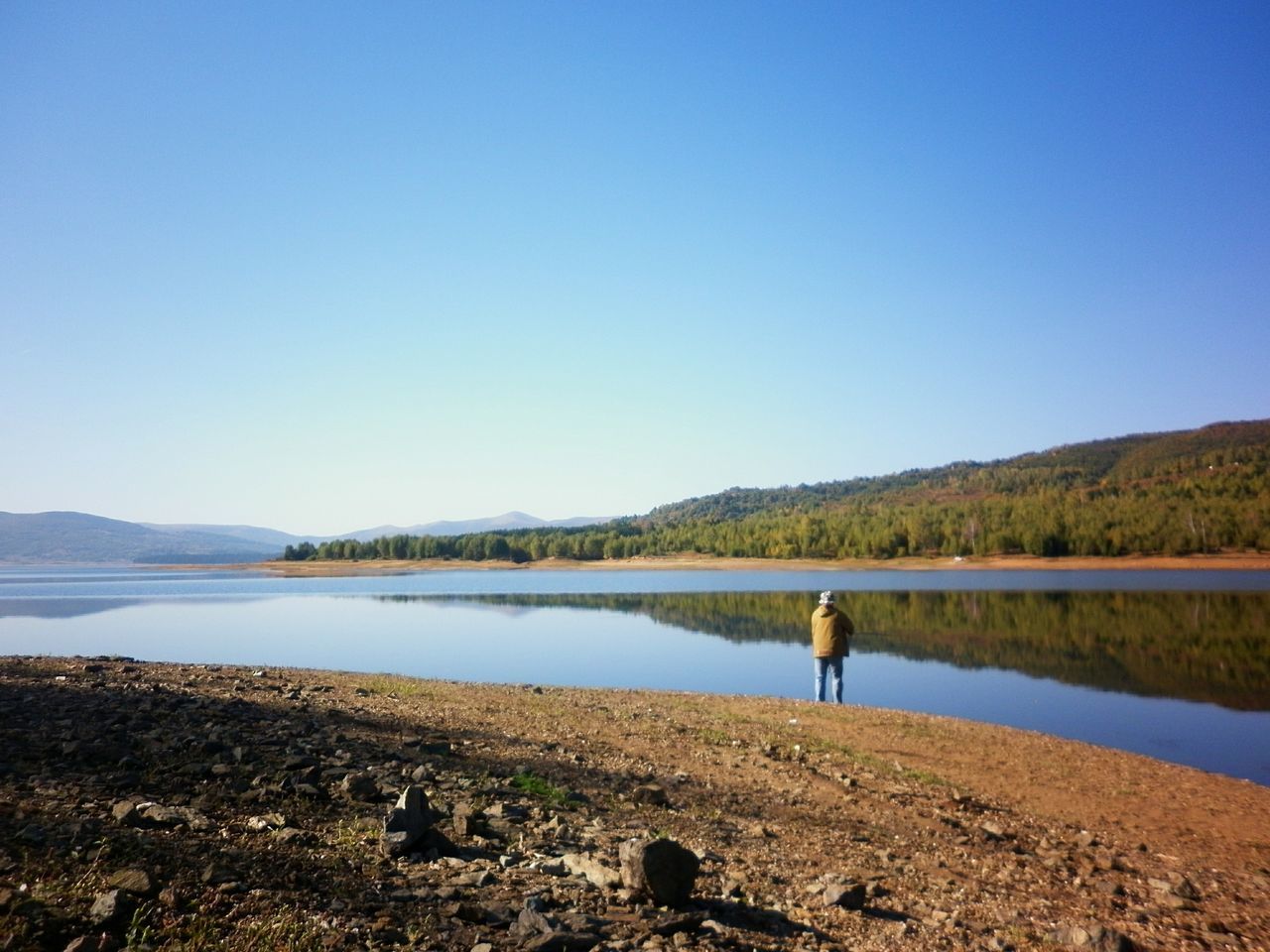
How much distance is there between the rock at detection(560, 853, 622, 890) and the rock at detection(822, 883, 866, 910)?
140cm

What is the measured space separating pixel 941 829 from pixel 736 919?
3751 mm

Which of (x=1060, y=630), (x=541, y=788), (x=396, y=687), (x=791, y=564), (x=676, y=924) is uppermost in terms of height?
(x=676, y=924)

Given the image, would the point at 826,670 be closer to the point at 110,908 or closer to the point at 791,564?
the point at 110,908

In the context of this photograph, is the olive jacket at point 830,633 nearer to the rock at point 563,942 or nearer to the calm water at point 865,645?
the calm water at point 865,645

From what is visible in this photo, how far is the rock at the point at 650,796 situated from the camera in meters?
7.28

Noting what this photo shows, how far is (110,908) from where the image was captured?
3.49 m

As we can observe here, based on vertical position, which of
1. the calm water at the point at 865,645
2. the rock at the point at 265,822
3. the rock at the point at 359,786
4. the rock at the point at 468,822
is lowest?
the calm water at the point at 865,645

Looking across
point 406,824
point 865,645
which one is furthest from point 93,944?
point 865,645

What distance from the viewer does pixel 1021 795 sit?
947 cm

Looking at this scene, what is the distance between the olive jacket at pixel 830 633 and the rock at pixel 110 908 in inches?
509

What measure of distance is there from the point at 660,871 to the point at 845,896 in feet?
4.45

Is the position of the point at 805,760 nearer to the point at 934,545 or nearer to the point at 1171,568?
the point at 1171,568

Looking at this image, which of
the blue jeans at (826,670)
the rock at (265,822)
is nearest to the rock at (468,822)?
the rock at (265,822)

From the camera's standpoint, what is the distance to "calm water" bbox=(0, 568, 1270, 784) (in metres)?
17.0
